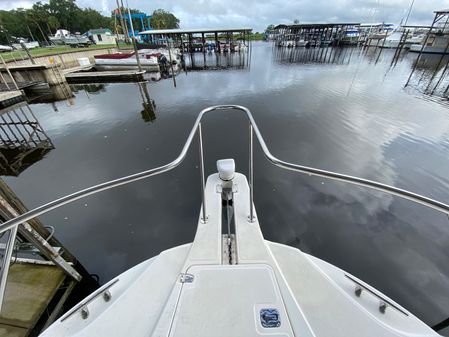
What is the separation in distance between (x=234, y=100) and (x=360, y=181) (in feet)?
31.1

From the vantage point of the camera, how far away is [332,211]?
410 cm

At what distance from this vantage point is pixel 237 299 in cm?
134

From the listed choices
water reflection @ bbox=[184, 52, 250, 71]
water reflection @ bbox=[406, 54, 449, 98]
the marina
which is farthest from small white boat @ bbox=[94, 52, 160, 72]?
water reflection @ bbox=[406, 54, 449, 98]

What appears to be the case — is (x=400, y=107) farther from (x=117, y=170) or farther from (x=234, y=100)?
(x=117, y=170)

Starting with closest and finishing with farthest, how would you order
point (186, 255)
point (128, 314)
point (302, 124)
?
1. point (128, 314)
2. point (186, 255)
3. point (302, 124)

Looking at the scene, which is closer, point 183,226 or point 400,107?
point 183,226

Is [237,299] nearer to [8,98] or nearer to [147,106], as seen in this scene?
[147,106]

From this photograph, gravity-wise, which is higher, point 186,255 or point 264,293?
point 264,293

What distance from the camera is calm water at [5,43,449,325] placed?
3375 mm

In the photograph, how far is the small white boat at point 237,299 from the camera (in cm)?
121

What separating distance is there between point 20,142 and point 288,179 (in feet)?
28.6

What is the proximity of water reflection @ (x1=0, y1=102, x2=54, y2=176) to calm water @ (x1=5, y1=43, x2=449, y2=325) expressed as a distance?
328 mm

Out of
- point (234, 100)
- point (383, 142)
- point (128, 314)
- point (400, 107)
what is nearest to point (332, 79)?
point (400, 107)

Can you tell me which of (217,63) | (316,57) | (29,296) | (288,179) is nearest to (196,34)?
(217,63)
